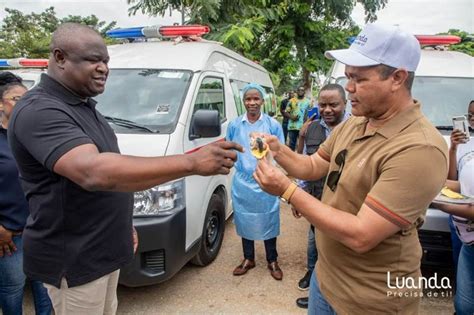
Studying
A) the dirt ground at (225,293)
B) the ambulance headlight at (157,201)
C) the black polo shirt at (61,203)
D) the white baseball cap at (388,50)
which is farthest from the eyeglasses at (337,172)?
the dirt ground at (225,293)

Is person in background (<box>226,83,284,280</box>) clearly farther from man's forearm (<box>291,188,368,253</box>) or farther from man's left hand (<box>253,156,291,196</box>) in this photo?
man's forearm (<box>291,188,368,253</box>)

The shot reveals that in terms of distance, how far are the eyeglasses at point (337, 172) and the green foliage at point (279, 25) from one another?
18.5 ft

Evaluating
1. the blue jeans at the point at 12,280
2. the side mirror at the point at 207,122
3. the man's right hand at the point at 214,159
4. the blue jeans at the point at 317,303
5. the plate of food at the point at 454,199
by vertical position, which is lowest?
the blue jeans at the point at 12,280

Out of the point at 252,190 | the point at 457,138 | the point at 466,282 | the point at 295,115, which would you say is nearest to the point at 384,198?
the point at 466,282

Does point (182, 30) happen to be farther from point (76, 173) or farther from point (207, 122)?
point (76, 173)

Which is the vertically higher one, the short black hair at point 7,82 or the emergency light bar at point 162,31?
the emergency light bar at point 162,31

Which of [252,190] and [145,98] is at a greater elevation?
[145,98]

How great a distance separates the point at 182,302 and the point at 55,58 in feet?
8.12

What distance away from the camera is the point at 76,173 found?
129cm

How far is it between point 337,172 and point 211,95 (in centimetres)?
255

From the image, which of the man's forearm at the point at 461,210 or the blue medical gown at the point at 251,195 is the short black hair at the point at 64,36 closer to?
the blue medical gown at the point at 251,195

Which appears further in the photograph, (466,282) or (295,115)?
(295,115)

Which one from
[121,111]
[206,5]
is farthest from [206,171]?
[206,5]

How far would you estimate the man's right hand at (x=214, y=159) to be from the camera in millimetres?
1421
